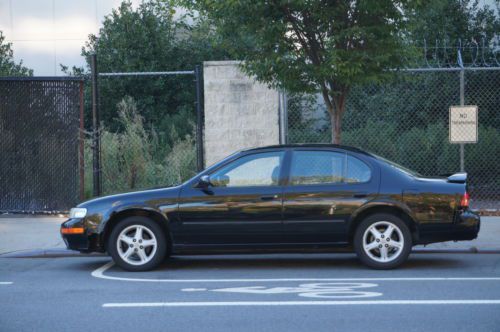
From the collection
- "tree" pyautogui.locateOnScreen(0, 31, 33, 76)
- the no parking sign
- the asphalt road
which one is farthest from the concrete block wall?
"tree" pyautogui.locateOnScreen(0, 31, 33, 76)

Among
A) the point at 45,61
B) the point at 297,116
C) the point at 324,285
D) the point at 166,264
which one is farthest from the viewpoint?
the point at 45,61

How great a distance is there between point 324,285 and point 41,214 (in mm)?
7560

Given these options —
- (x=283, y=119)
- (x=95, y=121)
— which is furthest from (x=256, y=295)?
(x=283, y=119)

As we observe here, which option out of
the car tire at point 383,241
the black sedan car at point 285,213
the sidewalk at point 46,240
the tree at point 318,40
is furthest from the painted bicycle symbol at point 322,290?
the tree at point 318,40

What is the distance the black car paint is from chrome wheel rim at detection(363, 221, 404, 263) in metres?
0.19

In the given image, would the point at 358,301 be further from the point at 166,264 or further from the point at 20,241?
the point at 20,241

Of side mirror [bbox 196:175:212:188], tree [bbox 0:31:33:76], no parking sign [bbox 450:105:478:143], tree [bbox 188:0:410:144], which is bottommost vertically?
side mirror [bbox 196:175:212:188]

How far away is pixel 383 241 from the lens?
9523 mm

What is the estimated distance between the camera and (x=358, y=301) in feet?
25.1

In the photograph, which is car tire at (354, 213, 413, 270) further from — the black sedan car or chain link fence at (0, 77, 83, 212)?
chain link fence at (0, 77, 83, 212)

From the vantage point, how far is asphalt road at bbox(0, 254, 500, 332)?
682cm

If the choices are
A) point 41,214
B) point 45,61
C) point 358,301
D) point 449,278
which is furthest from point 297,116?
point 45,61

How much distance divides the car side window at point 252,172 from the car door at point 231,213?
3 cm

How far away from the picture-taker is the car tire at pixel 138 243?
9625 mm
